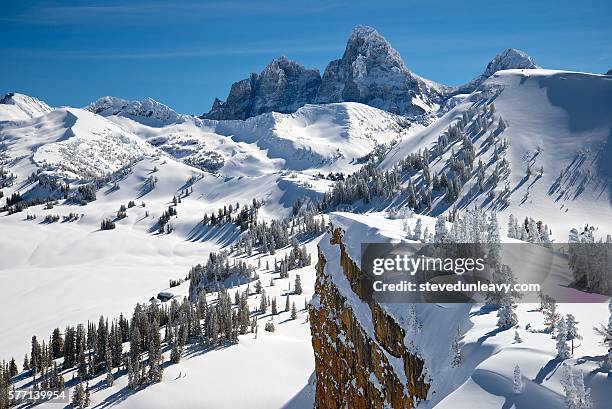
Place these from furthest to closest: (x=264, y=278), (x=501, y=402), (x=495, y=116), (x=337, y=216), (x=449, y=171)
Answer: (x=495, y=116) < (x=449, y=171) < (x=264, y=278) < (x=337, y=216) < (x=501, y=402)

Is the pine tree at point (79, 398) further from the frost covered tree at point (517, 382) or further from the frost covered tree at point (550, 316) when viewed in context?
the frost covered tree at point (517, 382)

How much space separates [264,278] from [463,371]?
3917 inches

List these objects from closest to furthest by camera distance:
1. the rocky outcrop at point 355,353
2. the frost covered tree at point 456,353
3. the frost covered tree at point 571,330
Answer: the frost covered tree at point 571,330 → the frost covered tree at point 456,353 → the rocky outcrop at point 355,353

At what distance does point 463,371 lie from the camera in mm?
19672

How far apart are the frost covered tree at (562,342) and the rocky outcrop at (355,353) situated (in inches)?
261

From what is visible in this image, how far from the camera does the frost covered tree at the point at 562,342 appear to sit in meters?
18.1

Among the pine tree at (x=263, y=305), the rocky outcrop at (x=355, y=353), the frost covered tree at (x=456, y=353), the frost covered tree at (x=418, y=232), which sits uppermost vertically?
the frost covered tree at (x=418, y=232)

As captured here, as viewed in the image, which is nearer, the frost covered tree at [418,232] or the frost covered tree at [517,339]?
the frost covered tree at [517,339]

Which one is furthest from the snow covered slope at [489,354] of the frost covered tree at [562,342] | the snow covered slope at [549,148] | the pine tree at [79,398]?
the snow covered slope at [549,148]

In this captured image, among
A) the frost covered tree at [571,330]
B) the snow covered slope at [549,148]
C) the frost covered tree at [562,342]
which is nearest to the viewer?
the frost covered tree at [562,342]

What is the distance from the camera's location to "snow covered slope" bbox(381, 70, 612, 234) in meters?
119

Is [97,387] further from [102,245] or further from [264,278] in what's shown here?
[102,245]

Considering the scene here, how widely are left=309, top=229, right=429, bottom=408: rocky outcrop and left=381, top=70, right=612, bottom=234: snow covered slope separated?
76.4m

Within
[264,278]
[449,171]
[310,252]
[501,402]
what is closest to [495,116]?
[449,171]
